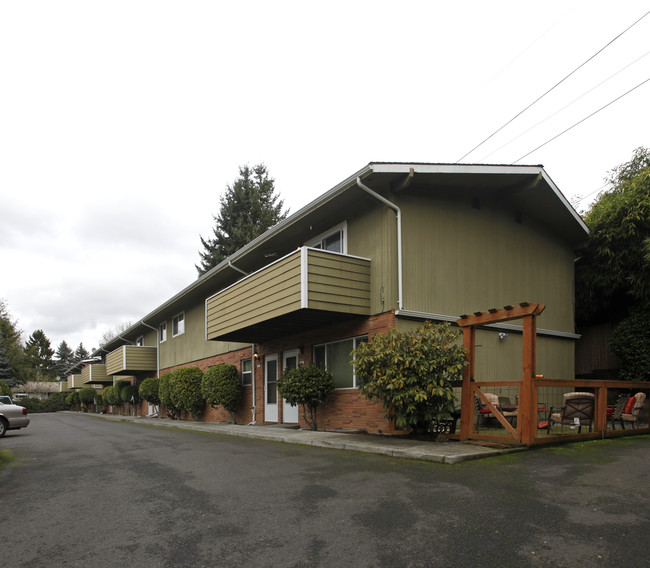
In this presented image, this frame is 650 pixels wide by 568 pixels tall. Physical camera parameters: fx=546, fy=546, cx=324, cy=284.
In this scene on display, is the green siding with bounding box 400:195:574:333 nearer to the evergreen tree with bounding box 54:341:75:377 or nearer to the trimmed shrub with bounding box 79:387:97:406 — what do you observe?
the trimmed shrub with bounding box 79:387:97:406

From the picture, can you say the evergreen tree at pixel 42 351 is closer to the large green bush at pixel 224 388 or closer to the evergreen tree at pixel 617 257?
the large green bush at pixel 224 388

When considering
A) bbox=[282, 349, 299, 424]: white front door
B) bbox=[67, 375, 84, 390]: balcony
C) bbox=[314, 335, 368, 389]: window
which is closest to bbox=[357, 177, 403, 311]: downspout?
bbox=[314, 335, 368, 389]: window

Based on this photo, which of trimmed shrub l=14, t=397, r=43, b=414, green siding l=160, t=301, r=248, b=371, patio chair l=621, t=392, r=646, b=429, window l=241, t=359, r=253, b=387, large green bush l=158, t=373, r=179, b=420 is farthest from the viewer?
trimmed shrub l=14, t=397, r=43, b=414

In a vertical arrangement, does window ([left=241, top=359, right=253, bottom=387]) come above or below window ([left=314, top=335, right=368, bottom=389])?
below

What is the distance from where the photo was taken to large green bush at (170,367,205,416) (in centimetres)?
2136

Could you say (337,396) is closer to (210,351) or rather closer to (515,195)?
(515,195)

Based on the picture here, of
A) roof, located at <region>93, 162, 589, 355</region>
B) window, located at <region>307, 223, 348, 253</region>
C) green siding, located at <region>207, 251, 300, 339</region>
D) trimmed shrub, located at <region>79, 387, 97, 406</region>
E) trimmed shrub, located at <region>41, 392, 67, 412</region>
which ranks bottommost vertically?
trimmed shrub, located at <region>41, 392, 67, 412</region>

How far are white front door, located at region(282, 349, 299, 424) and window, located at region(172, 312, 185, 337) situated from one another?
1087 centimetres

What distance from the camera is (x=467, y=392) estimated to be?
987cm

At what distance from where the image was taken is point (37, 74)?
9742mm

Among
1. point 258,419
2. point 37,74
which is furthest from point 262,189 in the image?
point 37,74

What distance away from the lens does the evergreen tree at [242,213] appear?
131ft

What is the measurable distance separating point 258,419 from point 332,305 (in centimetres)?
731

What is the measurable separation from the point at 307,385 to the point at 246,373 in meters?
6.65
